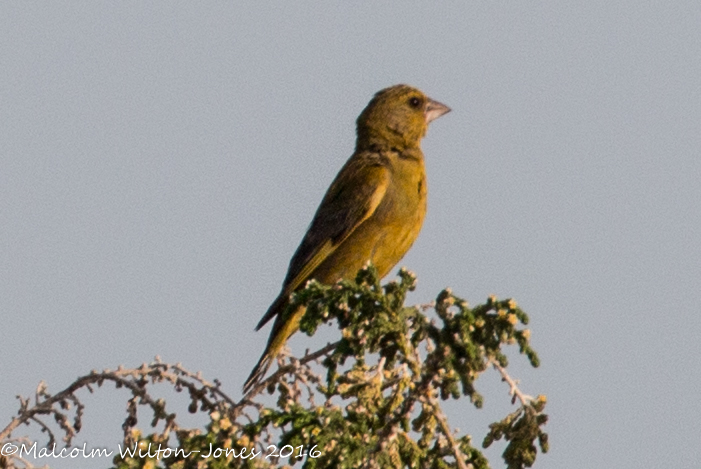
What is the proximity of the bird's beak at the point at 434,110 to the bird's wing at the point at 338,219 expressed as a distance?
0.84 meters

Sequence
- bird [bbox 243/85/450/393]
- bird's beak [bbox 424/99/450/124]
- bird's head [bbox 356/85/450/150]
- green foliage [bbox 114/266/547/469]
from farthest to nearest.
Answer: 1. bird's beak [bbox 424/99/450/124]
2. bird's head [bbox 356/85/450/150]
3. bird [bbox 243/85/450/393]
4. green foliage [bbox 114/266/547/469]

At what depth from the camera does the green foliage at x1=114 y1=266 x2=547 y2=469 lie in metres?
4.00

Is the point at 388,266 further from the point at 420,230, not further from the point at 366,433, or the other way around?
the point at 366,433

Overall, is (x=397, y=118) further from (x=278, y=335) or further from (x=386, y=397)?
(x=386, y=397)

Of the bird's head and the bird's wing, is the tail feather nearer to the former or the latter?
the bird's wing

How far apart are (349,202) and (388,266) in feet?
1.51

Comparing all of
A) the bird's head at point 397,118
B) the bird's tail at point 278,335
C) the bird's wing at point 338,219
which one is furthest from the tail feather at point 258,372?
the bird's head at point 397,118

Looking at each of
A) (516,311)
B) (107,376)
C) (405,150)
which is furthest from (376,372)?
(405,150)

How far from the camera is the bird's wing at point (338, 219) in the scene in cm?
771

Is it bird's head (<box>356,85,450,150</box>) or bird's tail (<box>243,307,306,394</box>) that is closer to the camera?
bird's tail (<box>243,307,306,394</box>)

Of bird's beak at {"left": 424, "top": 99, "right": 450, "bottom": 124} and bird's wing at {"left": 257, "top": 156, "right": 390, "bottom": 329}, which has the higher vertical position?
bird's beak at {"left": 424, "top": 99, "right": 450, "bottom": 124}

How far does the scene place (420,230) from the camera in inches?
300

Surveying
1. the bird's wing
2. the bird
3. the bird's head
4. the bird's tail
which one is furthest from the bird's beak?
the bird's tail

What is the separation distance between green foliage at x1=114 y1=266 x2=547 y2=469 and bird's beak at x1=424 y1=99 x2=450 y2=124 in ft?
14.8
